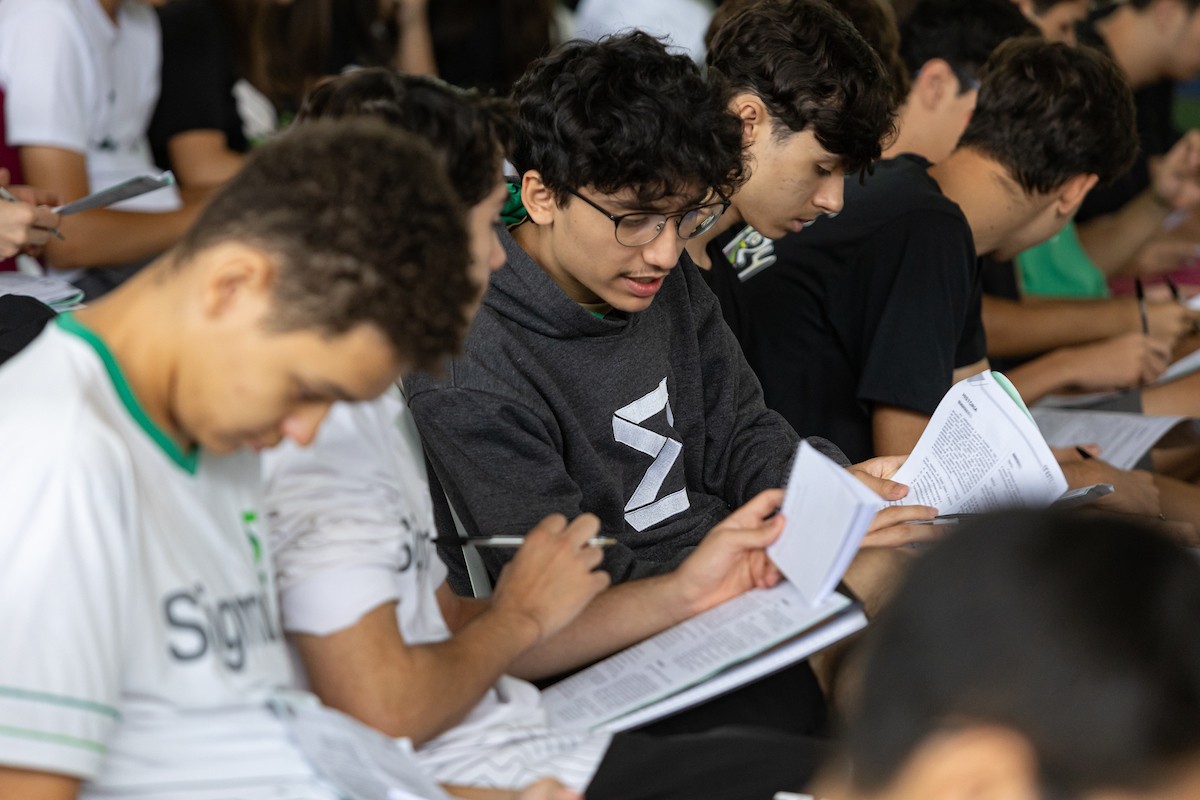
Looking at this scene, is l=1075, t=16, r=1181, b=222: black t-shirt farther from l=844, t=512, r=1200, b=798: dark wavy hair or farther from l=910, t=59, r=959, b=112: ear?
l=844, t=512, r=1200, b=798: dark wavy hair

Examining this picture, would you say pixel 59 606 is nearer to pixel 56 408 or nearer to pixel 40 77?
pixel 56 408

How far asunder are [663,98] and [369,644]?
2.84 feet

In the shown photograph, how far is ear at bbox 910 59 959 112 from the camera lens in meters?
3.05

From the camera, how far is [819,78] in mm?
2248

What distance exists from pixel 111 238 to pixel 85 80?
359mm

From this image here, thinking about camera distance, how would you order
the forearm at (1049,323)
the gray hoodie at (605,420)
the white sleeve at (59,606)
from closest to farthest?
the white sleeve at (59,606), the gray hoodie at (605,420), the forearm at (1049,323)

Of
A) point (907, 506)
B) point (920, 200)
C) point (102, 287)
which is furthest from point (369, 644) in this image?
point (102, 287)

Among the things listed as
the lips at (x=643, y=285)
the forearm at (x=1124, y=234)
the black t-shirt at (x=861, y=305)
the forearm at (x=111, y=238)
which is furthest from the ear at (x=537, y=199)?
the forearm at (x=1124, y=234)

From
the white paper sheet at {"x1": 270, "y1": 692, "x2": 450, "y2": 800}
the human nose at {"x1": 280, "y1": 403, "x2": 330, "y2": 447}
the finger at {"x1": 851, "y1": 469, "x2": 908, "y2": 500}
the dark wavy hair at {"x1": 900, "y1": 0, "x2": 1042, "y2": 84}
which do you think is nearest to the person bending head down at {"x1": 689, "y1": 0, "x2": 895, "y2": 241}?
the finger at {"x1": 851, "y1": 469, "x2": 908, "y2": 500}

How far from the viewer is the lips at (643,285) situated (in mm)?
1881

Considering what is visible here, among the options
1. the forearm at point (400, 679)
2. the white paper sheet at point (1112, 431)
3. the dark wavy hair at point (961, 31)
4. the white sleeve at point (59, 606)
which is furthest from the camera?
the dark wavy hair at point (961, 31)

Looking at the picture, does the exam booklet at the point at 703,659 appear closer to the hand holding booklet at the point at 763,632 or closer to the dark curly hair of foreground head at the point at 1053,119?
the hand holding booklet at the point at 763,632

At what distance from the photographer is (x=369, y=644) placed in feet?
4.27

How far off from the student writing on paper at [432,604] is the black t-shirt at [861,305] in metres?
0.97
